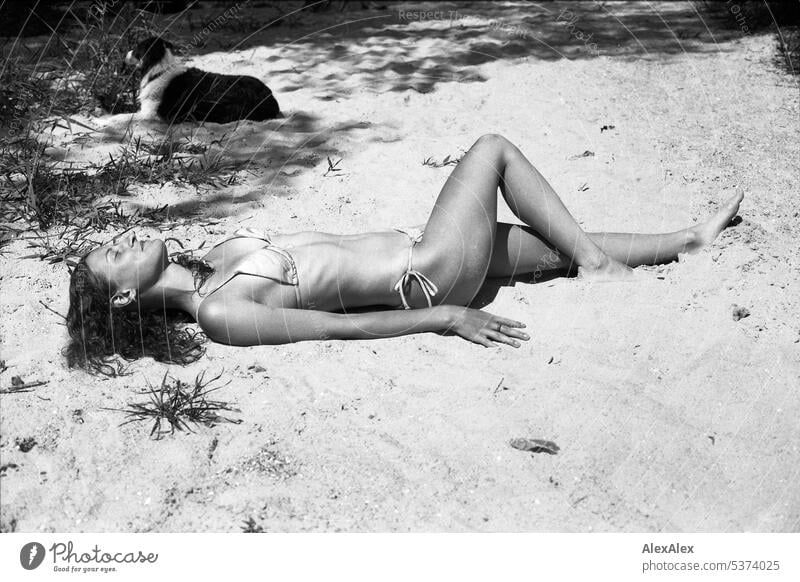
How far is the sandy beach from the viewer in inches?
106

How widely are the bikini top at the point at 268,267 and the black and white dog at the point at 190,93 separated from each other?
2019mm

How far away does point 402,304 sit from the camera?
354cm

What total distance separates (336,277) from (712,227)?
1.75 m

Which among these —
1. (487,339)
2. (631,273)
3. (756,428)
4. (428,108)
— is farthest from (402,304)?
(428,108)

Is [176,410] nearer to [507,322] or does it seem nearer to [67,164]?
[507,322]

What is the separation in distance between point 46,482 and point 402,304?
1.50 metres

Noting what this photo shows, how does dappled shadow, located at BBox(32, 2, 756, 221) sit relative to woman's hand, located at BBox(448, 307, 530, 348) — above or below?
above

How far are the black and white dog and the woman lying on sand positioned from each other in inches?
74.5

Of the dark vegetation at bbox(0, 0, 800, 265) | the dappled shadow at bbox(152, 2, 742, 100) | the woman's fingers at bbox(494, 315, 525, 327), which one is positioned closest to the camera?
the woman's fingers at bbox(494, 315, 525, 327)

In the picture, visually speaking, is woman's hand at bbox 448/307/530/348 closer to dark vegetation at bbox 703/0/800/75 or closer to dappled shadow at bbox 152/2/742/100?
dappled shadow at bbox 152/2/742/100

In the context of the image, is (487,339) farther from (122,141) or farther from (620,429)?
(122,141)
